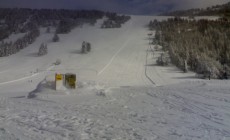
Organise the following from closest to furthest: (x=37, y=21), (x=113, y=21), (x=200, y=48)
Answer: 1. (x=200, y=48)
2. (x=113, y=21)
3. (x=37, y=21)

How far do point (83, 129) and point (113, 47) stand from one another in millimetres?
74599

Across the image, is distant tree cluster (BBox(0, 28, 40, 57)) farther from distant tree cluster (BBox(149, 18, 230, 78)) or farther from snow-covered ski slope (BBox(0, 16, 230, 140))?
snow-covered ski slope (BBox(0, 16, 230, 140))

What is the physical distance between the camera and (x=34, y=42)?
10544 centimetres

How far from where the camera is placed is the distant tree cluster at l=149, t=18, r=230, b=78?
47.0 meters

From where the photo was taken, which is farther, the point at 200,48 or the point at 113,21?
the point at 113,21

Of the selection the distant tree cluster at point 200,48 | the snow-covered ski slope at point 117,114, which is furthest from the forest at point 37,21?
the snow-covered ski slope at point 117,114

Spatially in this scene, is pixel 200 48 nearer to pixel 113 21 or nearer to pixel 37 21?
pixel 113 21

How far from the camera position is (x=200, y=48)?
218 ft

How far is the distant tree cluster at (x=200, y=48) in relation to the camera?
47.0 meters

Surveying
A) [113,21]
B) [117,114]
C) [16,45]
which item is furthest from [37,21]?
[117,114]

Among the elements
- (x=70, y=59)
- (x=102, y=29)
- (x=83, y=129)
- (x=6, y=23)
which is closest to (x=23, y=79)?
(x=70, y=59)

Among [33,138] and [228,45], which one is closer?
[33,138]

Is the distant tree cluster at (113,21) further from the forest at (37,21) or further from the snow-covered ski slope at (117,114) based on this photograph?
the snow-covered ski slope at (117,114)

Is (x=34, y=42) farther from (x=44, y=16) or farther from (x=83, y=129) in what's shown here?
(x=83, y=129)
